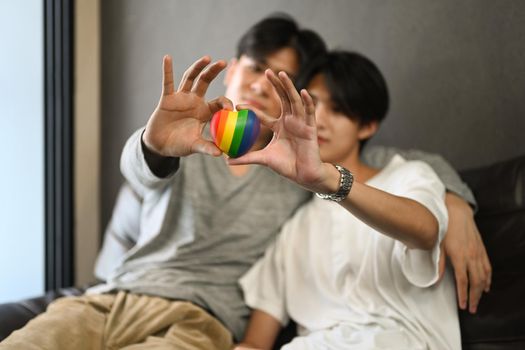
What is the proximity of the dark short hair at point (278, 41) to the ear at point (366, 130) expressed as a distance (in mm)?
237

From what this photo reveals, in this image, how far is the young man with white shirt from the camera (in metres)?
1.02

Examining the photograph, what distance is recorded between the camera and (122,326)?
1254mm

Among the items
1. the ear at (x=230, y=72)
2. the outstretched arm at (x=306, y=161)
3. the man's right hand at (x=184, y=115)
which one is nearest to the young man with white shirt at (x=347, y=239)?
the outstretched arm at (x=306, y=161)

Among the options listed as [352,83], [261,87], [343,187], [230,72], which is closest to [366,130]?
[352,83]

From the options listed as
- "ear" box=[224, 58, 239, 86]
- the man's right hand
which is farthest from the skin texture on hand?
"ear" box=[224, 58, 239, 86]

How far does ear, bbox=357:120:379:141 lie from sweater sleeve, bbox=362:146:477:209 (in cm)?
5

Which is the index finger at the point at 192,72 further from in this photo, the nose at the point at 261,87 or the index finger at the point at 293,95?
the nose at the point at 261,87

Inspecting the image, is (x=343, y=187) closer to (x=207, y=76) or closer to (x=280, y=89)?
(x=280, y=89)

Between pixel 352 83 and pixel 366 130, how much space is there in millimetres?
135


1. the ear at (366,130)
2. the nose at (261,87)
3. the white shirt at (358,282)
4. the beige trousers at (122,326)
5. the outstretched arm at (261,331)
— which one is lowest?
the outstretched arm at (261,331)

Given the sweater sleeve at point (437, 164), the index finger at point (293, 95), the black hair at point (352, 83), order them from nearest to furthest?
1. the index finger at point (293, 95)
2. the sweater sleeve at point (437, 164)
3. the black hair at point (352, 83)

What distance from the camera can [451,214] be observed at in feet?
4.20

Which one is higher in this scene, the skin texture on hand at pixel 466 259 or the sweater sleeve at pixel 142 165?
the sweater sleeve at pixel 142 165

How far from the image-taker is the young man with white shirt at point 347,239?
1017 millimetres
